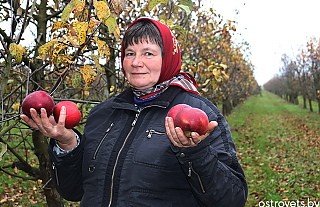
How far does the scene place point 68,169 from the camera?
1.64 m

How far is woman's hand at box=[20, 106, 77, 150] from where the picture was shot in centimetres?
129

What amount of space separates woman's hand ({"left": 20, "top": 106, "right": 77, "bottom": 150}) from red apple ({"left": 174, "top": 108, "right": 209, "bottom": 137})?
636 millimetres

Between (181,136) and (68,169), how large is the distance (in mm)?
918

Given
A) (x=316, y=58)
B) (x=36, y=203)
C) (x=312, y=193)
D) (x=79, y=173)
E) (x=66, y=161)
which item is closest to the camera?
(x=66, y=161)

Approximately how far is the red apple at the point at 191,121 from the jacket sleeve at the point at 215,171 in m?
0.08

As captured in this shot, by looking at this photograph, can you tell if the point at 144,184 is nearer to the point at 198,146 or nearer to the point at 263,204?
the point at 198,146

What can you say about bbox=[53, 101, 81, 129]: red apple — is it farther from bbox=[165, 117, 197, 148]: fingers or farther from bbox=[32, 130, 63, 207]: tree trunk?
bbox=[32, 130, 63, 207]: tree trunk

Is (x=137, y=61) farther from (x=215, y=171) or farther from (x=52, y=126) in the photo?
(x=215, y=171)

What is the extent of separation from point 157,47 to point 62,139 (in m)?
0.85

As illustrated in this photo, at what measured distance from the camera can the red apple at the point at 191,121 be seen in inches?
45.6

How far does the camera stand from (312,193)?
6.05 metres

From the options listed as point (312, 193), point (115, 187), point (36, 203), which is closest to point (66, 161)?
point (115, 187)

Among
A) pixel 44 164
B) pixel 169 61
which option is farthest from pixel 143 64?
pixel 44 164

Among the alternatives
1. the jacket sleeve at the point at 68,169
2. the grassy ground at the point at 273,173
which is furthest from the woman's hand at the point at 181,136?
the grassy ground at the point at 273,173
